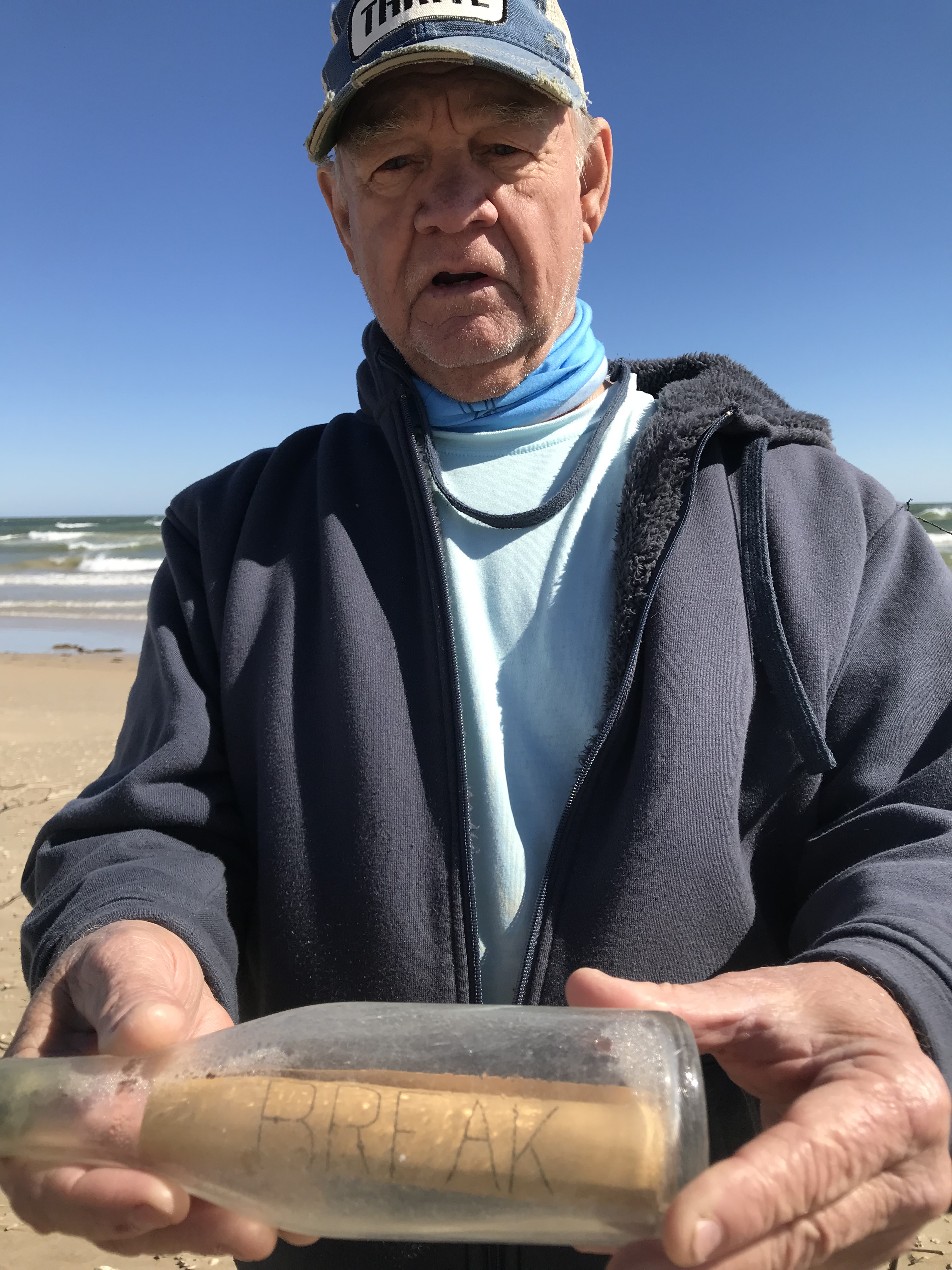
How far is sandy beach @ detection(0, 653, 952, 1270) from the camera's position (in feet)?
8.54

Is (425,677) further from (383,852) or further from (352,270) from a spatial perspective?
(352,270)

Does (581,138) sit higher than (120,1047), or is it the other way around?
(581,138)

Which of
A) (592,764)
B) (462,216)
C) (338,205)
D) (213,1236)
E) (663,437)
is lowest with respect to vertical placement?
(213,1236)

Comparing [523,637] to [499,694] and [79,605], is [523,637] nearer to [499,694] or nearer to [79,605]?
[499,694]

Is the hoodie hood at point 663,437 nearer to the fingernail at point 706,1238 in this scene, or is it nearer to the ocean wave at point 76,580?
the fingernail at point 706,1238

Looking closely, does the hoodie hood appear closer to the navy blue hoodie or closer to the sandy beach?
the navy blue hoodie

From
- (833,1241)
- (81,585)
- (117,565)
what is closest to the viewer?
(833,1241)

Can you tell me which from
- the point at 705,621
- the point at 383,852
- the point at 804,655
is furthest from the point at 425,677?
the point at 804,655

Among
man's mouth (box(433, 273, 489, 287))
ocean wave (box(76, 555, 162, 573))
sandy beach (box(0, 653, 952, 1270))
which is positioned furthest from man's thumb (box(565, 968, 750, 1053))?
ocean wave (box(76, 555, 162, 573))

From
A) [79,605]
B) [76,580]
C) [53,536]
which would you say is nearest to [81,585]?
[76,580]

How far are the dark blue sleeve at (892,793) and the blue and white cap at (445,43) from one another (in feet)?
3.56

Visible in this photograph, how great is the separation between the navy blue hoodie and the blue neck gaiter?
22 cm

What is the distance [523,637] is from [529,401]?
0.53 metres

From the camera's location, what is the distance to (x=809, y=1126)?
0.86m
